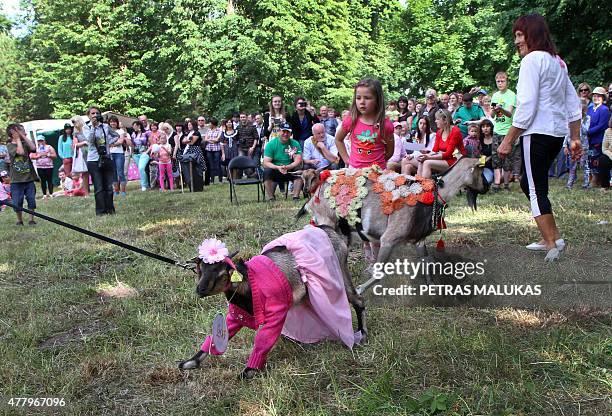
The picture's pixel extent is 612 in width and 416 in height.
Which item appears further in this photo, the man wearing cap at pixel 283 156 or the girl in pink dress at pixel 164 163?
the girl in pink dress at pixel 164 163

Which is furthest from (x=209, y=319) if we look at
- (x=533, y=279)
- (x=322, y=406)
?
(x=533, y=279)

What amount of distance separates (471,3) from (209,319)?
1271 inches

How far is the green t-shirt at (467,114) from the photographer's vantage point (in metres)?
10.8

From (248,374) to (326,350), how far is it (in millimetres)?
575

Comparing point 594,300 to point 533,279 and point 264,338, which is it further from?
point 264,338

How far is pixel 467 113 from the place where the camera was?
10.9 m

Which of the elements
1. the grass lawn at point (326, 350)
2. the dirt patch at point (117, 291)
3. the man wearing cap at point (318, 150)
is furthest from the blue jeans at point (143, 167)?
the dirt patch at point (117, 291)

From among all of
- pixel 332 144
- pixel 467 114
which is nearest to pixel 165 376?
pixel 332 144

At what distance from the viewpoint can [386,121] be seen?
4.65 metres

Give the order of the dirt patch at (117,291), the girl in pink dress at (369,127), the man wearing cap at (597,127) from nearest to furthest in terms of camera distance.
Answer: the girl in pink dress at (369,127), the dirt patch at (117,291), the man wearing cap at (597,127)

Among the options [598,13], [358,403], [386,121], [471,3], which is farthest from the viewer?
[471,3]

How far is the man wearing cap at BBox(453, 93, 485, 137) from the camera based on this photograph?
10789mm

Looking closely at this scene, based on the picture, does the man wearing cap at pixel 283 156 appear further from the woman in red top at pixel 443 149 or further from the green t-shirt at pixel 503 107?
the green t-shirt at pixel 503 107

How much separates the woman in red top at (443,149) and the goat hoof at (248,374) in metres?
5.33
